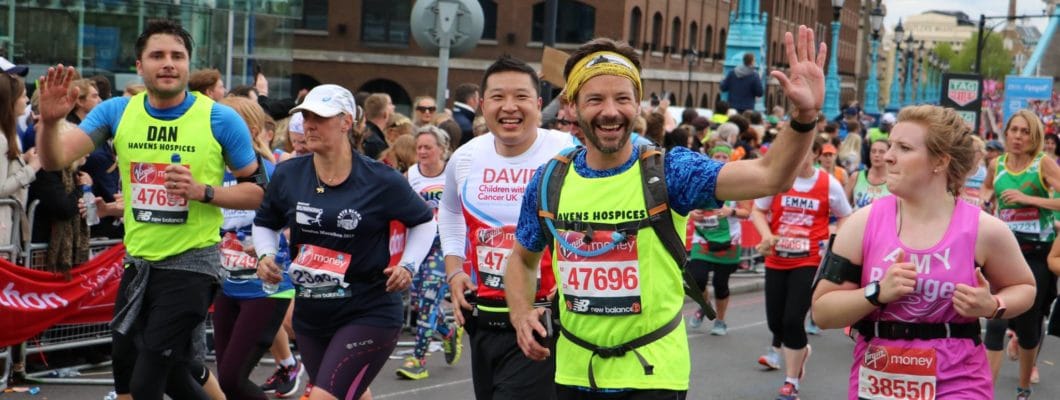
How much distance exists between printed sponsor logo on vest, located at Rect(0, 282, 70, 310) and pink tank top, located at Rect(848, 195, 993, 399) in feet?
19.4

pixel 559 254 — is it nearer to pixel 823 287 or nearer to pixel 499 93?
pixel 823 287

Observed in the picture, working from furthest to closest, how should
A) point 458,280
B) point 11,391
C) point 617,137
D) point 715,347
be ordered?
point 715,347 < point 11,391 < point 458,280 < point 617,137

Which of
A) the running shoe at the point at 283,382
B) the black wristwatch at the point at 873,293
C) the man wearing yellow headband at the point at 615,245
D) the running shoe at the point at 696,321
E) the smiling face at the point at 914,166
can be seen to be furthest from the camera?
the running shoe at the point at 696,321

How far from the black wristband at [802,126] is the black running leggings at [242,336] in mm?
3886

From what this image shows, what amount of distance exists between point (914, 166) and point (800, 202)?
5.51 m

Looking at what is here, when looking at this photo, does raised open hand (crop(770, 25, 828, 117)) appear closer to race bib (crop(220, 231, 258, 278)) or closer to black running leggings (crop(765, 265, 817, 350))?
race bib (crop(220, 231, 258, 278))

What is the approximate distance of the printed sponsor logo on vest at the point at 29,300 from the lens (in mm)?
8773

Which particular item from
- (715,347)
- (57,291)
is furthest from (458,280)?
(715,347)

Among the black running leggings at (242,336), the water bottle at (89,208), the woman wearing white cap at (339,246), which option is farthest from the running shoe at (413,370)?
the woman wearing white cap at (339,246)

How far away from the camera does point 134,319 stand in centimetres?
639

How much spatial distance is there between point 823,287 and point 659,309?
2.24ft

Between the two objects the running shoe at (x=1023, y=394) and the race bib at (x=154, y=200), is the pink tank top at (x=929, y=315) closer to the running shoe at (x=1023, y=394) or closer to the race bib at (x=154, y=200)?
the race bib at (x=154, y=200)

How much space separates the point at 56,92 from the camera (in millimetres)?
6082

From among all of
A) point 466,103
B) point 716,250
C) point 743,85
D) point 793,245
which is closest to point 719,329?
point 716,250
